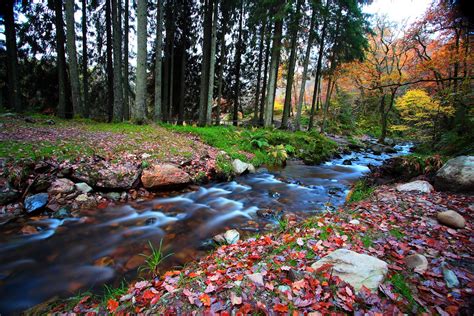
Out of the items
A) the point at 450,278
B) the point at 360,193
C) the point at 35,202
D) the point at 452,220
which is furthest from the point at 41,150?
the point at 452,220

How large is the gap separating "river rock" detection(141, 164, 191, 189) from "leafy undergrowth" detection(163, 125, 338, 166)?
307 cm

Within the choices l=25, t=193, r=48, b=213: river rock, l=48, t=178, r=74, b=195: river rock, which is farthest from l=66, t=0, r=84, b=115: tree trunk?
l=25, t=193, r=48, b=213: river rock

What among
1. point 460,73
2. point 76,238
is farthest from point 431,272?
point 460,73

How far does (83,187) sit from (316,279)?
17.5ft

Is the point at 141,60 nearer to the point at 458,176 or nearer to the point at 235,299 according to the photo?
the point at 235,299

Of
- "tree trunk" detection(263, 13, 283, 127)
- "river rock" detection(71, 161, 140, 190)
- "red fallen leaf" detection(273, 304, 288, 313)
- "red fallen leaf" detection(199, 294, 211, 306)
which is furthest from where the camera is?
"tree trunk" detection(263, 13, 283, 127)

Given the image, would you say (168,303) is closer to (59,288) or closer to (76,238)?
(59,288)

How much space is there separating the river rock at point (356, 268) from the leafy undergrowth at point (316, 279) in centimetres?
6

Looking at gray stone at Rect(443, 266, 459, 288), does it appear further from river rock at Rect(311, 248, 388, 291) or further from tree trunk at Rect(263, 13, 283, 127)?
tree trunk at Rect(263, 13, 283, 127)

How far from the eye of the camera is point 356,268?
217 cm

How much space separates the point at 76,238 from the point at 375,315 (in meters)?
4.44

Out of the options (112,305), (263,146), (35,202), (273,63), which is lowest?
(112,305)

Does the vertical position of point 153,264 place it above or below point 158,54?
below

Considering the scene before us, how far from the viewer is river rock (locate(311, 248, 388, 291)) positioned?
6.69 ft
